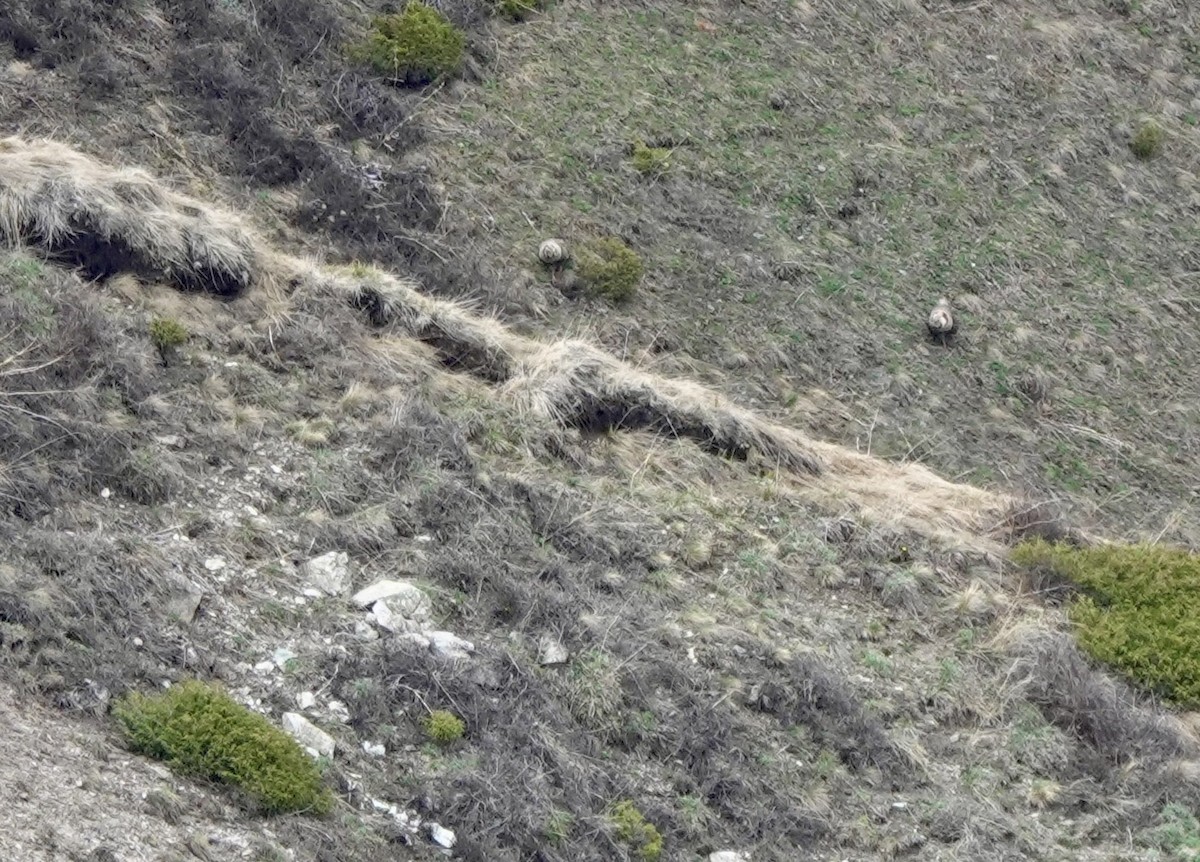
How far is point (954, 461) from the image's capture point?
13758 millimetres

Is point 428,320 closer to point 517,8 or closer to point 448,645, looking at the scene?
point 448,645

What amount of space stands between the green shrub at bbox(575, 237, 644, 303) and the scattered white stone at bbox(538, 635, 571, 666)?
233 inches

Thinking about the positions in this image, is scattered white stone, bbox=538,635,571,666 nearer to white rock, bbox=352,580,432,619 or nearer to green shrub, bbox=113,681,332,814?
white rock, bbox=352,580,432,619

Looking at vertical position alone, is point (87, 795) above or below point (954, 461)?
above

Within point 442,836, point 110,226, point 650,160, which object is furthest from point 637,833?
point 650,160

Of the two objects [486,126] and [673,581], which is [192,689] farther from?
[486,126]

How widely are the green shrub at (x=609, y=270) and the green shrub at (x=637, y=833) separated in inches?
280

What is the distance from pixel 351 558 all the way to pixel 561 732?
175cm

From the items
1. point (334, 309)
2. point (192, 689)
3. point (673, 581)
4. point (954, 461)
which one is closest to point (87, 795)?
point (192, 689)

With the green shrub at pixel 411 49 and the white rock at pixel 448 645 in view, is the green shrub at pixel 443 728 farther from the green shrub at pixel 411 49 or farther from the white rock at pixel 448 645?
the green shrub at pixel 411 49

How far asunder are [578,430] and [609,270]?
334 cm

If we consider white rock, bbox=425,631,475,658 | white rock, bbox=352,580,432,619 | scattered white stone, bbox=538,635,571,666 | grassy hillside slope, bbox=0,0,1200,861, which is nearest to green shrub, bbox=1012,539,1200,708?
grassy hillside slope, bbox=0,0,1200,861

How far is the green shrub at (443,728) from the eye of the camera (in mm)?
7680

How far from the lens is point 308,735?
733 centimetres
